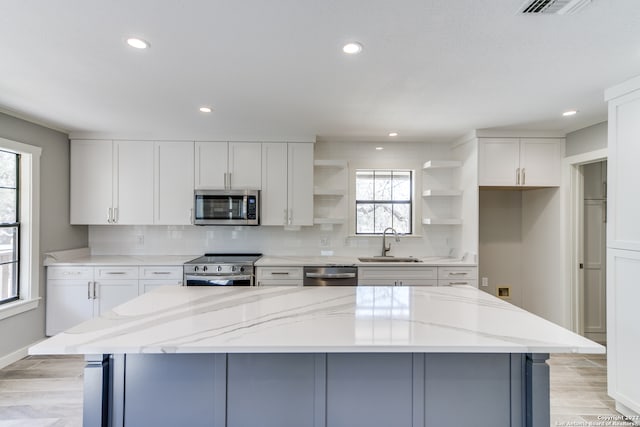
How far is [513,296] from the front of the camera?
13.9 ft

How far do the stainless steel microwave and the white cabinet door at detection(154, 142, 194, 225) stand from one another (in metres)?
0.17

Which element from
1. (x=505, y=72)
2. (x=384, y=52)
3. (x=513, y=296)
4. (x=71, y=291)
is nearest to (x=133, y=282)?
(x=71, y=291)

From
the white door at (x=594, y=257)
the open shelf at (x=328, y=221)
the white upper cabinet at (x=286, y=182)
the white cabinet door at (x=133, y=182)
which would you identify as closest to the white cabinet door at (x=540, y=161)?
the white door at (x=594, y=257)

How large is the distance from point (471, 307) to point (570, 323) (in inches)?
104

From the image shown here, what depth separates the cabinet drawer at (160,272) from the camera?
3598 mm

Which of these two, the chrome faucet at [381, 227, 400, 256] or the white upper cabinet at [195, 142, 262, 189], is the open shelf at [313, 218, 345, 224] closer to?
the chrome faucet at [381, 227, 400, 256]

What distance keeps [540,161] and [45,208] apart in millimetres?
5290

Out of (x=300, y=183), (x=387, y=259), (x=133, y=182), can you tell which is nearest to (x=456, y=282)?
(x=387, y=259)

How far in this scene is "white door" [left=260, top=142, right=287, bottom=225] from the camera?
13.0 ft

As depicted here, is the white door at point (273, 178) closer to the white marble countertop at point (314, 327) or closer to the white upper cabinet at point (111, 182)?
the white upper cabinet at point (111, 182)

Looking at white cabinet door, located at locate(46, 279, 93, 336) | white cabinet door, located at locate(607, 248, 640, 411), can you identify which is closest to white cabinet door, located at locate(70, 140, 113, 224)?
white cabinet door, located at locate(46, 279, 93, 336)

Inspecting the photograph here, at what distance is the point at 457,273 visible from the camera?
3689 mm

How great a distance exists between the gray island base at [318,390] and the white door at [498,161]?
2539 millimetres

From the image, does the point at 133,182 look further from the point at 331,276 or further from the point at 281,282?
the point at 331,276
